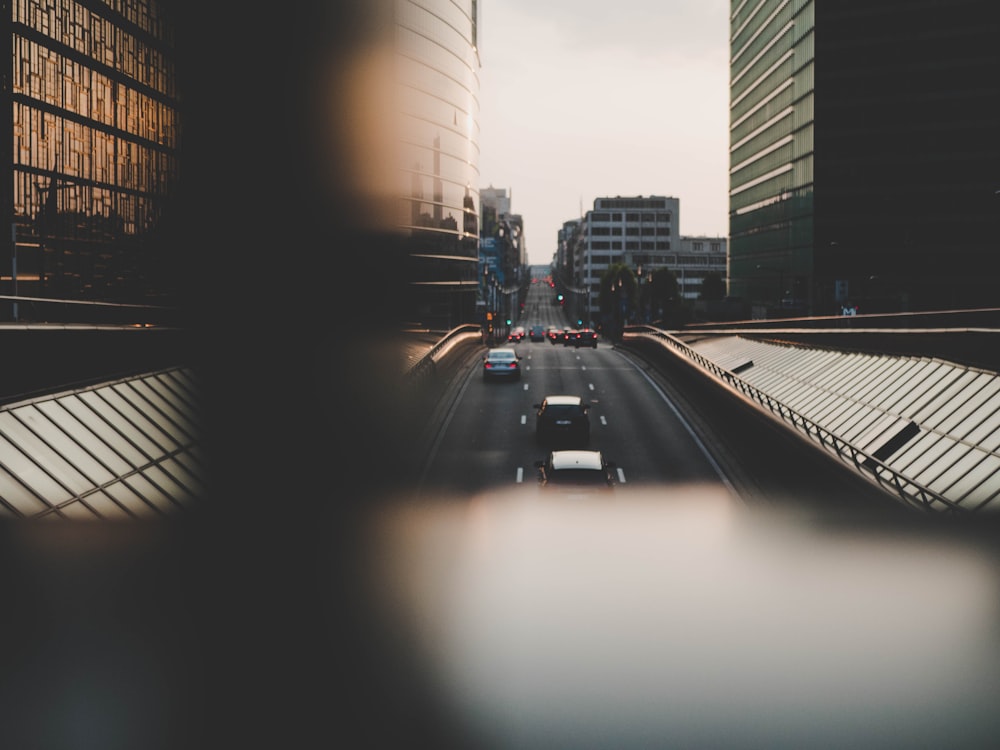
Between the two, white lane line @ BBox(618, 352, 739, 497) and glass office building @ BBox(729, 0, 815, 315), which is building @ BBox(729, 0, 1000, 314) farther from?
white lane line @ BBox(618, 352, 739, 497)

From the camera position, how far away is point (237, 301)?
10.6 feet

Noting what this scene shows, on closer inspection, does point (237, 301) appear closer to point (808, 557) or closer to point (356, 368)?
point (356, 368)

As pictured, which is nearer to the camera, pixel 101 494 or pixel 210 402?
pixel 210 402

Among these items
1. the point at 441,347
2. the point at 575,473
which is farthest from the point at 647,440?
the point at 441,347

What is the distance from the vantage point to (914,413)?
61.6ft

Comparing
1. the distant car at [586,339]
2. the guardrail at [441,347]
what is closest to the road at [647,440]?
the guardrail at [441,347]

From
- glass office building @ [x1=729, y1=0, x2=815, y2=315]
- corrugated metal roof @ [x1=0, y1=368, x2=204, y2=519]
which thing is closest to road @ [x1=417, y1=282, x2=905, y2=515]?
corrugated metal roof @ [x1=0, y1=368, x2=204, y2=519]

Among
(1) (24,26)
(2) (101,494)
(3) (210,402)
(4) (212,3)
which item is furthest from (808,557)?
(1) (24,26)

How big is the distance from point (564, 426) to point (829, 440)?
301 inches

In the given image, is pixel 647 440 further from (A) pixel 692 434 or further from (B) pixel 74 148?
(B) pixel 74 148

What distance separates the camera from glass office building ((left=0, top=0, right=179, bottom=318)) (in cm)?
3919

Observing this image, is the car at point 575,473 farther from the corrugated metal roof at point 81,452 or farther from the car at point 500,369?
the car at point 500,369

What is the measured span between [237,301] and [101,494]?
460cm

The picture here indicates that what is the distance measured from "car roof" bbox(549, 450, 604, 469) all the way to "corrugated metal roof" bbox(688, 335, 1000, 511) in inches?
167
